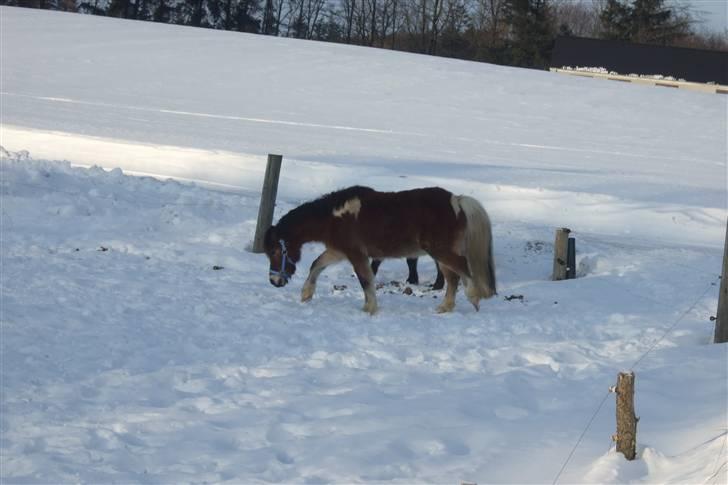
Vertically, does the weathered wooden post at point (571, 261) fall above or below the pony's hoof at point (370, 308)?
above

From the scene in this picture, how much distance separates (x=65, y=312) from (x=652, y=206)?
443 inches

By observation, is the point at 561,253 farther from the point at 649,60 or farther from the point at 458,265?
the point at 649,60

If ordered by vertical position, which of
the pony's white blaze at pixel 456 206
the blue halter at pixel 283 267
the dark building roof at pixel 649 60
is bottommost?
the blue halter at pixel 283 267

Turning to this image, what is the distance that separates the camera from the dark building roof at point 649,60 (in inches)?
1837

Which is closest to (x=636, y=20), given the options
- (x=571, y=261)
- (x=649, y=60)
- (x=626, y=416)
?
(x=649, y=60)

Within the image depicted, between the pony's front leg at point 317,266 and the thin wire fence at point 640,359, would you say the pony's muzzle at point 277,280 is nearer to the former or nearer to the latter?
the pony's front leg at point 317,266

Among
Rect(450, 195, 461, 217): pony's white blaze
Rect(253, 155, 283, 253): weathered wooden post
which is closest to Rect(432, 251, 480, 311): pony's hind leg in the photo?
Rect(450, 195, 461, 217): pony's white blaze

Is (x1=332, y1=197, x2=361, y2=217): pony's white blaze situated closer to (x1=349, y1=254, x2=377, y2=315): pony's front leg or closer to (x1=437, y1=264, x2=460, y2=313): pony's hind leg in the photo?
(x1=349, y1=254, x2=377, y2=315): pony's front leg

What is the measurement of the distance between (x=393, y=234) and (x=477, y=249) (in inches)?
35.2

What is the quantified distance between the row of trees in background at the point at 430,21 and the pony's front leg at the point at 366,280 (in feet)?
163

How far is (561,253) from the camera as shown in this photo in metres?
11.4

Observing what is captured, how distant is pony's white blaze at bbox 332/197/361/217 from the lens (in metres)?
9.48

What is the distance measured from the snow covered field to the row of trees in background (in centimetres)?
3406

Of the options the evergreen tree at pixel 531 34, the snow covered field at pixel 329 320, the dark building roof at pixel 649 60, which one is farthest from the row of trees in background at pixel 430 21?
the snow covered field at pixel 329 320
